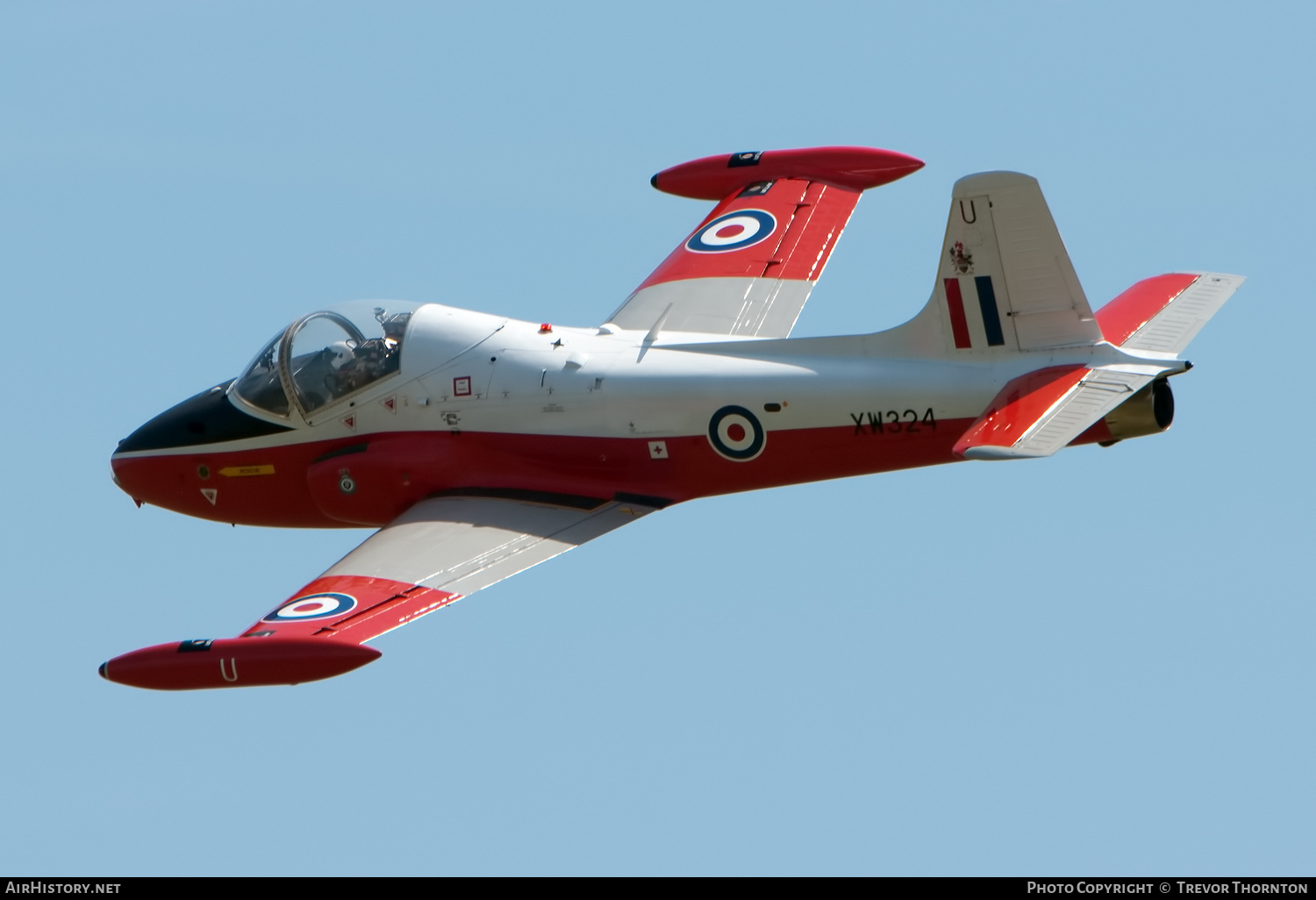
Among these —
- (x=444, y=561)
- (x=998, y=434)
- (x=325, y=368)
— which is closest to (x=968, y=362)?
(x=998, y=434)

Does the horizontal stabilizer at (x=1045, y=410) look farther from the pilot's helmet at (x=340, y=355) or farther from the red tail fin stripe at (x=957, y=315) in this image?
the pilot's helmet at (x=340, y=355)

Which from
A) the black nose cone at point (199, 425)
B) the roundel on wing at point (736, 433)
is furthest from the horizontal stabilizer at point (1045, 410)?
the black nose cone at point (199, 425)

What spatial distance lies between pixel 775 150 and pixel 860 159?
121 centimetres

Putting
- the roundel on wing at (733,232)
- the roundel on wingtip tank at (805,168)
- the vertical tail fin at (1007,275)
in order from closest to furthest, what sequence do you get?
the vertical tail fin at (1007,275), the roundel on wing at (733,232), the roundel on wingtip tank at (805,168)

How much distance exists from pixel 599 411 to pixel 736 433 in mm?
1565

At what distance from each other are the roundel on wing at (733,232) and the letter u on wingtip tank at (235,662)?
352 inches

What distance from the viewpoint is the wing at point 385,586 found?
21188 millimetres

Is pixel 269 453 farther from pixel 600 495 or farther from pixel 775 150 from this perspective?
pixel 775 150

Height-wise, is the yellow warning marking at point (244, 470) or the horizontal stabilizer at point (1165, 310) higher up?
the horizontal stabilizer at point (1165, 310)

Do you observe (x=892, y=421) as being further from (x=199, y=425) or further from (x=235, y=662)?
(x=199, y=425)

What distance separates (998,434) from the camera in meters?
20.9

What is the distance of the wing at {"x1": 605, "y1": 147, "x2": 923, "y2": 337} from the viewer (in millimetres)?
26141

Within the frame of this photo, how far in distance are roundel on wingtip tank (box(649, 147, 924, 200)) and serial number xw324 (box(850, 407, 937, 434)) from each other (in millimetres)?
6980

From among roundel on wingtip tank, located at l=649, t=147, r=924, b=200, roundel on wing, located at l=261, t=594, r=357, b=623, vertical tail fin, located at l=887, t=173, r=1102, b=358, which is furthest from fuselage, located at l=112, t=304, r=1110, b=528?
roundel on wingtip tank, located at l=649, t=147, r=924, b=200
